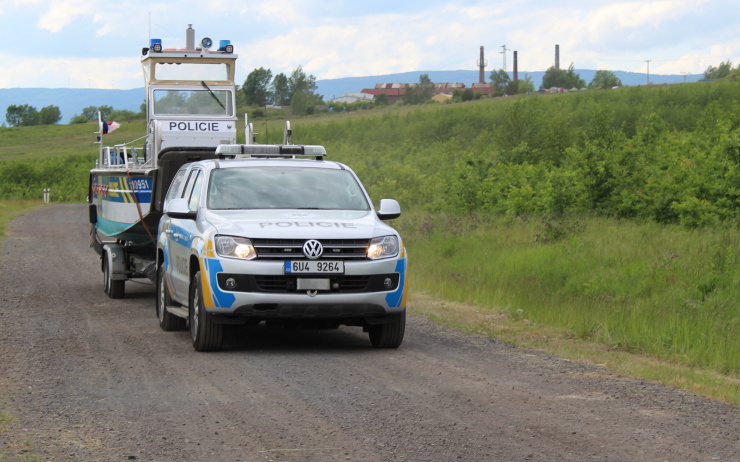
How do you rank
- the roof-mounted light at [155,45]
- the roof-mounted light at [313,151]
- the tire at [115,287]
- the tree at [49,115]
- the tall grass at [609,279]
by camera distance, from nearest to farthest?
the tall grass at [609,279], the roof-mounted light at [313,151], the tire at [115,287], the roof-mounted light at [155,45], the tree at [49,115]

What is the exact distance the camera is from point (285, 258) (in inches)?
365

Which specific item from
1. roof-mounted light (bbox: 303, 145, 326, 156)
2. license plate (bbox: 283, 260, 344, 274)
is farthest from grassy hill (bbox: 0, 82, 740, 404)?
roof-mounted light (bbox: 303, 145, 326, 156)

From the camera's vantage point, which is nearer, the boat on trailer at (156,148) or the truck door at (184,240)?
the truck door at (184,240)

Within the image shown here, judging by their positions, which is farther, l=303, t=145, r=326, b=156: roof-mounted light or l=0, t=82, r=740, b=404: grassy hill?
l=303, t=145, r=326, b=156: roof-mounted light

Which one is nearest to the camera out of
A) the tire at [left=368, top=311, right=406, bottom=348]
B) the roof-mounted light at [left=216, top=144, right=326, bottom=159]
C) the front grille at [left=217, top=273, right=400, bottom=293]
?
the front grille at [left=217, top=273, right=400, bottom=293]

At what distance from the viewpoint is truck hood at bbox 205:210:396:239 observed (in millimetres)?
9344

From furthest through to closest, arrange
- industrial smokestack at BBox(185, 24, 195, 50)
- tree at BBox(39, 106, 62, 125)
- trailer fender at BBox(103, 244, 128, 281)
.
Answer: tree at BBox(39, 106, 62, 125)
industrial smokestack at BBox(185, 24, 195, 50)
trailer fender at BBox(103, 244, 128, 281)

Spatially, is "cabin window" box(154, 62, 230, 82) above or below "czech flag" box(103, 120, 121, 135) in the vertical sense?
above

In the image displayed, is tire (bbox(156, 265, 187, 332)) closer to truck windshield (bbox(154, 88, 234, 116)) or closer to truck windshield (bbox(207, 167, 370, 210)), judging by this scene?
truck windshield (bbox(207, 167, 370, 210))

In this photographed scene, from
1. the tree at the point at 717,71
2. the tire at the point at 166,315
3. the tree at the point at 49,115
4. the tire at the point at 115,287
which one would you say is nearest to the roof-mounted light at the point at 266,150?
the tire at the point at 166,315

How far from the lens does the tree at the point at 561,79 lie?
14700cm

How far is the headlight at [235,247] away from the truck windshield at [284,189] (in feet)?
3.41

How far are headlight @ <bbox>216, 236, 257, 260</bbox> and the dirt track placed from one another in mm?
989

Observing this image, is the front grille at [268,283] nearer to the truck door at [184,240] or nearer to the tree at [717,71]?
the truck door at [184,240]
